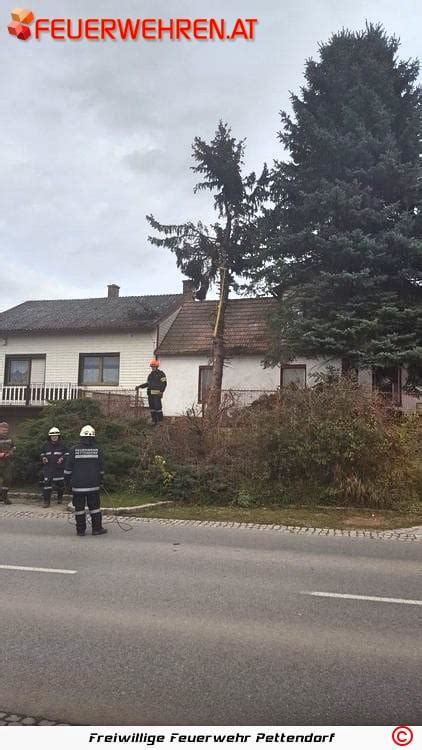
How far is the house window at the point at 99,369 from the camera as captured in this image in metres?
26.5

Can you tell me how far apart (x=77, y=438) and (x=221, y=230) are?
11.3 m

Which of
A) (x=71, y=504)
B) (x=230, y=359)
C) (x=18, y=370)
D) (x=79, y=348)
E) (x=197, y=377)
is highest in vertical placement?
(x=79, y=348)

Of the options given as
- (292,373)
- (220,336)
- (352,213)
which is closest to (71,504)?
(220,336)

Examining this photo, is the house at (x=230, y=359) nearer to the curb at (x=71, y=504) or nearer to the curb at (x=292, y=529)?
the curb at (x=71, y=504)

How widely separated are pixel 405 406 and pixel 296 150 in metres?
10.0

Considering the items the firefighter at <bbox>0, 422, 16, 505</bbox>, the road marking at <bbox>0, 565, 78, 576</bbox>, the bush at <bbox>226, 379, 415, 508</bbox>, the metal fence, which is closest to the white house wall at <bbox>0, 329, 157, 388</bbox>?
the metal fence

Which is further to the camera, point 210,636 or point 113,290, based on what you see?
point 113,290

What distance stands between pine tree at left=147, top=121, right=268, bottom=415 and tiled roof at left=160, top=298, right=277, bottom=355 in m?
1.77

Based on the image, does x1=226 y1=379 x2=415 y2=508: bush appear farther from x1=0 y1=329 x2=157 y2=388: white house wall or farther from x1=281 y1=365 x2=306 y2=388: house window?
x1=0 y1=329 x2=157 y2=388: white house wall

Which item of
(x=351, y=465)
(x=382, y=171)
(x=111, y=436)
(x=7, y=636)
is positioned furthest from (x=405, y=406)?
(x=7, y=636)

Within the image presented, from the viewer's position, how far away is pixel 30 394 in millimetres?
25203

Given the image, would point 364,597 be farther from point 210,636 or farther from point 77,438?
point 77,438

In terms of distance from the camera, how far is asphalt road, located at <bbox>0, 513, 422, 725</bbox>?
3783 mm

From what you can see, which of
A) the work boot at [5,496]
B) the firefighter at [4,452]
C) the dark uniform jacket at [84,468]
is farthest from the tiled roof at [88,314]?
the dark uniform jacket at [84,468]
